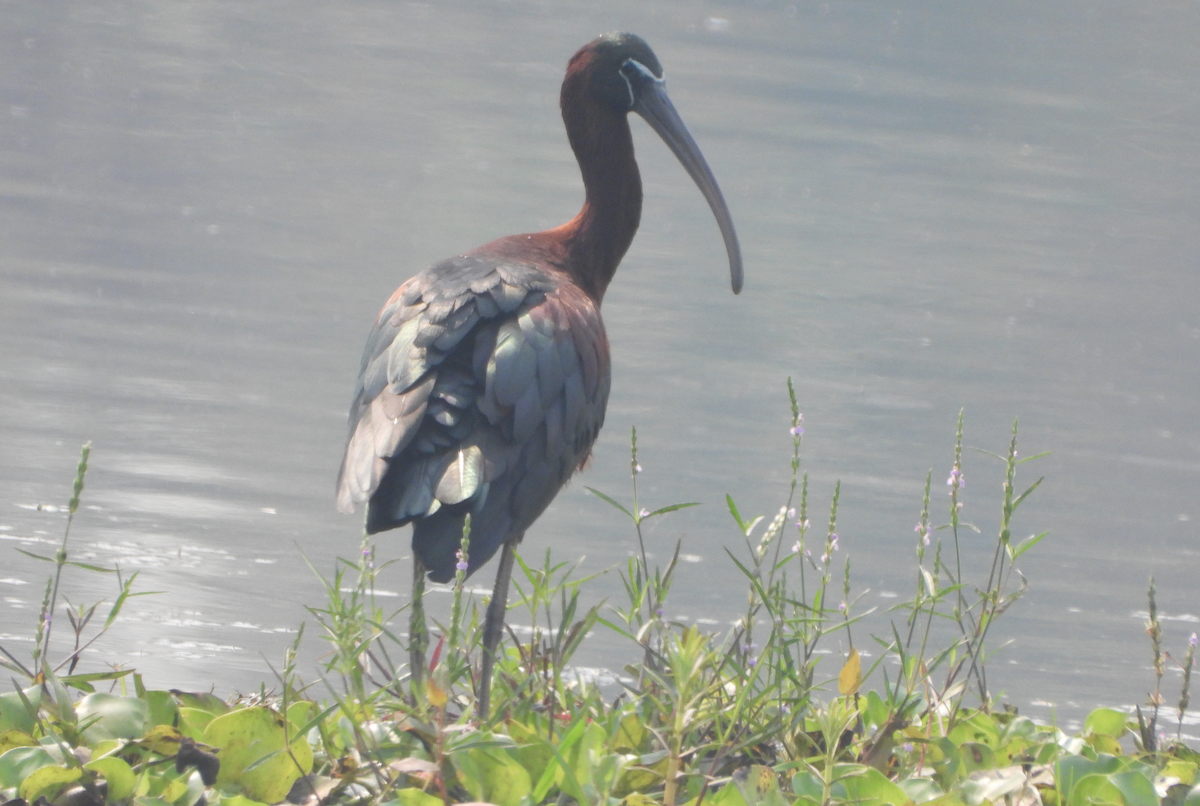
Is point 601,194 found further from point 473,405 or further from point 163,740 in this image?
point 163,740

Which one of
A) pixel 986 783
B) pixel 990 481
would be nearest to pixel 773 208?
pixel 990 481

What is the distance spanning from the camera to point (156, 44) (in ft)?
44.3

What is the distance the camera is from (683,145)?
190 inches

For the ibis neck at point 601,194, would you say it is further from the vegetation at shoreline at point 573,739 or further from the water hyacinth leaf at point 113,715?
the water hyacinth leaf at point 113,715

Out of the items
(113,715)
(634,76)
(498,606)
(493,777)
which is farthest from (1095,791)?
(634,76)

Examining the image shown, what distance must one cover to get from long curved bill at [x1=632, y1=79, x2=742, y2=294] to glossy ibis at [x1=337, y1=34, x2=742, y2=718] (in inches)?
26.6

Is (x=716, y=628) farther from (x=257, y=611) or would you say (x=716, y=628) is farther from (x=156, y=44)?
(x=156, y=44)

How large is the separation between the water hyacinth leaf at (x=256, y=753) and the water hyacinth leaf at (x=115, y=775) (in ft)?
0.50

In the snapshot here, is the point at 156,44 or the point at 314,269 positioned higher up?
the point at 156,44

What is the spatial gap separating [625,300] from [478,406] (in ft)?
15.0

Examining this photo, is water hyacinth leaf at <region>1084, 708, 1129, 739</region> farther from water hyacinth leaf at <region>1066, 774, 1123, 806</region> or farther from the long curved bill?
the long curved bill

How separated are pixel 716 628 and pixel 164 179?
19.4ft

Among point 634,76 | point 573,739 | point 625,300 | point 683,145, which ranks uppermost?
point 634,76

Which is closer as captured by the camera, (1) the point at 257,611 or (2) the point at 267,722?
(2) the point at 267,722
